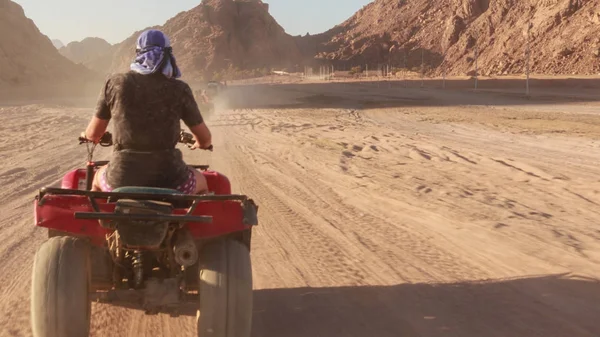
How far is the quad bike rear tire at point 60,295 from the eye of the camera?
404 cm

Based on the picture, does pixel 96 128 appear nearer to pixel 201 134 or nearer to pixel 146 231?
pixel 201 134

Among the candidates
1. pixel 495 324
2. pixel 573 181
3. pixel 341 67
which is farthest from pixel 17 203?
pixel 341 67

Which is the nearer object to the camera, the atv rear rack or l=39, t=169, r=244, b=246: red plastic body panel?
the atv rear rack

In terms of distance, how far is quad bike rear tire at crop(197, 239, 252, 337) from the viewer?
13.6ft

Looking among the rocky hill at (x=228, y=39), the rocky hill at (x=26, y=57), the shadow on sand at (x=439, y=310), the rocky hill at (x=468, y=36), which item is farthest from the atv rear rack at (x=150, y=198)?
the rocky hill at (x=228, y=39)

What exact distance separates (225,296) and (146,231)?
0.58m

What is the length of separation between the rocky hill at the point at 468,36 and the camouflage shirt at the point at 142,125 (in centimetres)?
7485

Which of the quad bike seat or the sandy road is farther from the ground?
the quad bike seat

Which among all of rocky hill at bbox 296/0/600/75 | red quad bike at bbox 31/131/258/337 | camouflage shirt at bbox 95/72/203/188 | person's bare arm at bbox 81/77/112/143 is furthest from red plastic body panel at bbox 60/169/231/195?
rocky hill at bbox 296/0/600/75

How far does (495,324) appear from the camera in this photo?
16.8 ft

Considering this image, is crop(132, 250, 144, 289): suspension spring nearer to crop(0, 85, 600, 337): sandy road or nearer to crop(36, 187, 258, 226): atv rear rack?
crop(36, 187, 258, 226): atv rear rack

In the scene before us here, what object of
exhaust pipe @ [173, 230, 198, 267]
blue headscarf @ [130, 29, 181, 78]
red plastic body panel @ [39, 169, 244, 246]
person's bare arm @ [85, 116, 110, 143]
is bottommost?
exhaust pipe @ [173, 230, 198, 267]

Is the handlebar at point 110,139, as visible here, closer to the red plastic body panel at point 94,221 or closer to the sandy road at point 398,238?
the red plastic body panel at point 94,221

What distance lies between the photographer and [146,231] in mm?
3975
